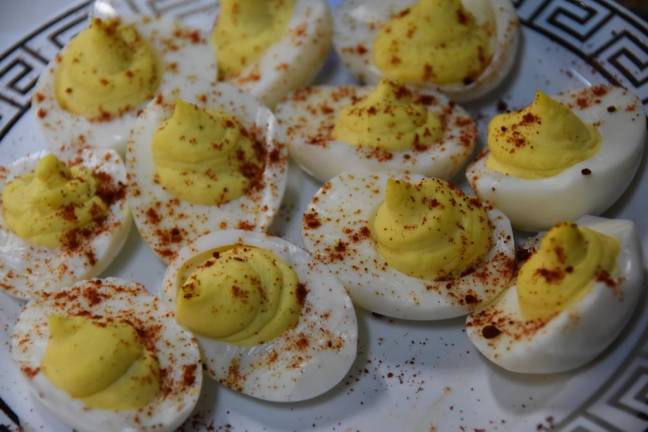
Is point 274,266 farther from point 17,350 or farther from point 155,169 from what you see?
point 17,350

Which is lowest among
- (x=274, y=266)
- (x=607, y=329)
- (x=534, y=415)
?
(x=534, y=415)

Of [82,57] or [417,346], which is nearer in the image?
[417,346]

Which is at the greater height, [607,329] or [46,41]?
[46,41]

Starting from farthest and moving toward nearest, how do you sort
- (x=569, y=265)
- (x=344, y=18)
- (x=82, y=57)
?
(x=344, y=18) → (x=82, y=57) → (x=569, y=265)

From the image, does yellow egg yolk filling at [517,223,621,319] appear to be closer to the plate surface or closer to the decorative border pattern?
the plate surface

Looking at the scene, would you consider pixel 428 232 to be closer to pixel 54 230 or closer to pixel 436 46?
pixel 436 46

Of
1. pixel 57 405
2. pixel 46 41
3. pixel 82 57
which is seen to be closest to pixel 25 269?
pixel 57 405

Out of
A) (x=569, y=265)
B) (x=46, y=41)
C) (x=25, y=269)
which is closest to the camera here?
(x=569, y=265)
